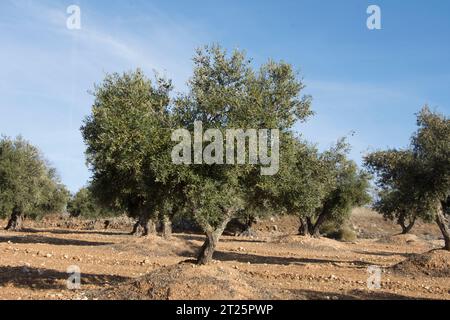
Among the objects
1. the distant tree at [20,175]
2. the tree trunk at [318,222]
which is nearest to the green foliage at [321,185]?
the tree trunk at [318,222]

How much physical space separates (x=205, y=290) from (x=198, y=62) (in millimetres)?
8983

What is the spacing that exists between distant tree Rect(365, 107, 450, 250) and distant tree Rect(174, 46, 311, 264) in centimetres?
1246

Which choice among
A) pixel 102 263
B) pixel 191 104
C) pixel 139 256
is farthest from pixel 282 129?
pixel 139 256

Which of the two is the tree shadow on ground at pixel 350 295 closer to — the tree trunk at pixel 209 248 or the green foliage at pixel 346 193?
the tree trunk at pixel 209 248

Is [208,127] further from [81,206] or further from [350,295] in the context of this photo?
[81,206]

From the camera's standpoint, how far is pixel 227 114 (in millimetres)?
16328

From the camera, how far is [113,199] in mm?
37875

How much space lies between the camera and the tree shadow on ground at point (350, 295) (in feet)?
55.9

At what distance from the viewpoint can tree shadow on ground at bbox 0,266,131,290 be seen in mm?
17875

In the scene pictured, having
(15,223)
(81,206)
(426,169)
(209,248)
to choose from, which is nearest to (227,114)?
(209,248)

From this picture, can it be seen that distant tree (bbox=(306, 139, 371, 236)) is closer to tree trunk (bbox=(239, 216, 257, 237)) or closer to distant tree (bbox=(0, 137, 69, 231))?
tree trunk (bbox=(239, 216, 257, 237))

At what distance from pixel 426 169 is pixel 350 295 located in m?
13.3

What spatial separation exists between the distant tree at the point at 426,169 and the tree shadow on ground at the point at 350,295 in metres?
11.7
